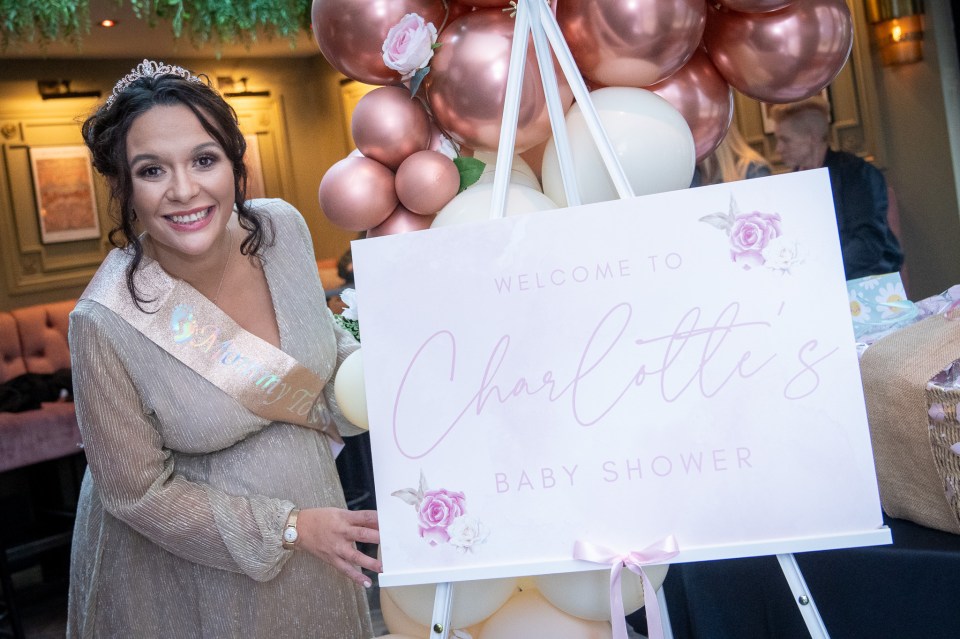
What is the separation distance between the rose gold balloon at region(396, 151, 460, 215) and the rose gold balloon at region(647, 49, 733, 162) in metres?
0.32

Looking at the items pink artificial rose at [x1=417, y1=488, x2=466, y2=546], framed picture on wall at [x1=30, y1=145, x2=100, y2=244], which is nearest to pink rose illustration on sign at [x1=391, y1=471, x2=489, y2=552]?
pink artificial rose at [x1=417, y1=488, x2=466, y2=546]

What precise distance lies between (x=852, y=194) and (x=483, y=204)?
86.9 inches

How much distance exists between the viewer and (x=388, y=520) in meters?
1.04

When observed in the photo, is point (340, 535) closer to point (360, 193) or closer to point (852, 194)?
point (360, 193)

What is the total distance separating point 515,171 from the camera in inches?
50.0

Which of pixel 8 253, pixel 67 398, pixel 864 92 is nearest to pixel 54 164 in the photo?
pixel 8 253

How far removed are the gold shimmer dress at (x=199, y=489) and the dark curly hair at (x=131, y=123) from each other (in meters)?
0.07

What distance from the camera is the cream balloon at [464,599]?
3.63ft

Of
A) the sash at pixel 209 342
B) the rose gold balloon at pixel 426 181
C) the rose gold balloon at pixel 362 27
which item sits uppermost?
the rose gold balloon at pixel 362 27

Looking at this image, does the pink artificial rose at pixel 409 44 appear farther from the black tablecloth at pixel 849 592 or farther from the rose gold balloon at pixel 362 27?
the black tablecloth at pixel 849 592

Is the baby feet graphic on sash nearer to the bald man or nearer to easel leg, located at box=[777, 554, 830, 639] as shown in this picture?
easel leg, located at box=[777, 554, 830, 639]

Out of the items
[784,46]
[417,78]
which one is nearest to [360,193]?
[417,78]

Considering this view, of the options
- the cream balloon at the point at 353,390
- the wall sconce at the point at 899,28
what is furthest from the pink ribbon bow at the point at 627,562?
the wall sconce at the point at 899,28

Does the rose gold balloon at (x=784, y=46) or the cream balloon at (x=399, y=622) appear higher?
the rose gold balloon at (x=784, y=46)
